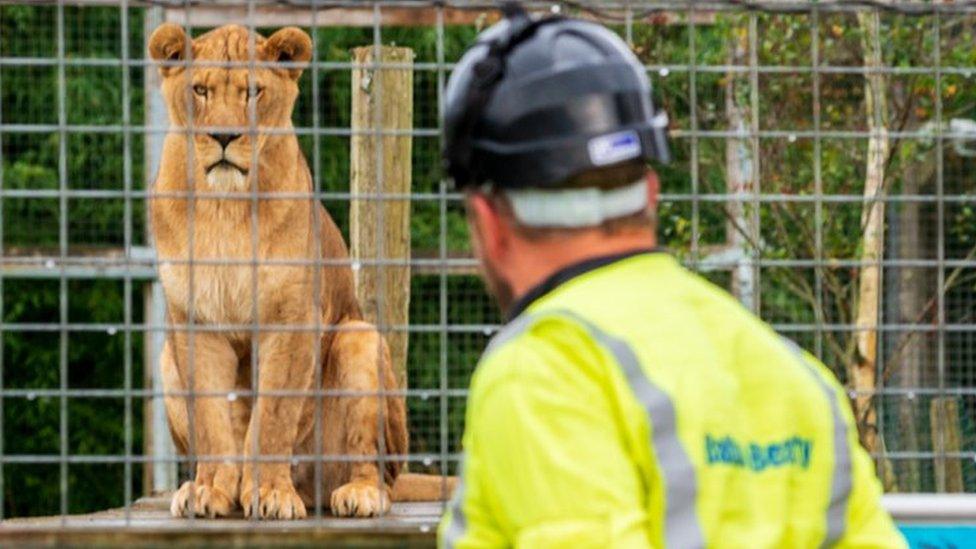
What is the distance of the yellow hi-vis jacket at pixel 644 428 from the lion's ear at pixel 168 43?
3.13 meters

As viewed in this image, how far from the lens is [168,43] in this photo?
5066 mm

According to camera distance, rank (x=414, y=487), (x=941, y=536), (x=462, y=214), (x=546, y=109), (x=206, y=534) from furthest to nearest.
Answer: (x=462, y=214) → (x=414, y=487) → (x=206, y=534) → (x=941, y=536) → (x=546, y=109)

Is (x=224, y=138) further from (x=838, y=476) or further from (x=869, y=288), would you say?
(x=869, y=288)

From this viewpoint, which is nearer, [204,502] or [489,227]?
[489,227]

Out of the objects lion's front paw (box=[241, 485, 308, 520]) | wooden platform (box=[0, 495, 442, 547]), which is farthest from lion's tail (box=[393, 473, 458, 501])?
wooden platform (box=[0, 495, 442, 547])

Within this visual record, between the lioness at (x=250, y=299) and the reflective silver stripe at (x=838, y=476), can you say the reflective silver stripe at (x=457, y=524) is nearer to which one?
the reflective silver stripe at (x=838, y=476)

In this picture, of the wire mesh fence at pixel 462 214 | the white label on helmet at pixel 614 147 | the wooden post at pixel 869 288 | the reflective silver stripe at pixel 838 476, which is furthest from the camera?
the wooden post at pixel 869 288

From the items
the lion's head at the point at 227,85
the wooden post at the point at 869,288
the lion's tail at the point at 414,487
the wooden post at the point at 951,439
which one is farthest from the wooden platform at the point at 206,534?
the wooden post at the point at 869,288

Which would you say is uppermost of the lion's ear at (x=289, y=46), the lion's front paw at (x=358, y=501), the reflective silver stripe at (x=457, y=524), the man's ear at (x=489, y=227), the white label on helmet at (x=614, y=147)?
the lion's ear at (x=289, y=46)

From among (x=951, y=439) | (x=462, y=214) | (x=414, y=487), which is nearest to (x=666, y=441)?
(x=414, y=487)

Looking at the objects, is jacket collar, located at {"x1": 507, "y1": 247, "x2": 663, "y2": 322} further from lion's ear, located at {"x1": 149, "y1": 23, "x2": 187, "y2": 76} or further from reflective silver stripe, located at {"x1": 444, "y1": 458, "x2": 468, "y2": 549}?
lion's ear, located at {"x1": 149, "y1": 23, "x2": 187, "y2": 76}

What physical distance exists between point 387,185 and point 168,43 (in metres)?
0.96

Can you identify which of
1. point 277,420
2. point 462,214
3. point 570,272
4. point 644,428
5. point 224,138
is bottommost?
point 277,420

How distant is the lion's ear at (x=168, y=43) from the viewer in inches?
197
